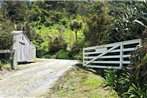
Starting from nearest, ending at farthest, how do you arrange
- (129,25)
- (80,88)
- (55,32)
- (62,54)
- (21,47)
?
1. (80,88)
2. (129,25)
3. (21,47)
4. (62,54)
5. (55,32)

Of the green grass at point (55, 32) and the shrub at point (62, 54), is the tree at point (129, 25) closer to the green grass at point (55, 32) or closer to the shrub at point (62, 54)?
the shrub at point (62, 54)

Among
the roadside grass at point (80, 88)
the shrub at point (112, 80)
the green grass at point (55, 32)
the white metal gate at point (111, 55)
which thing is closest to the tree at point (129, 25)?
the white metal gate at point (111, 55)

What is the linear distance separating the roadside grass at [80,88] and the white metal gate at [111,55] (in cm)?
119

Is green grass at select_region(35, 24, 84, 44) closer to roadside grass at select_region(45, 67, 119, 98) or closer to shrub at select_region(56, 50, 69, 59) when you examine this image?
shrub at select_region(56, 50, 69, 59)

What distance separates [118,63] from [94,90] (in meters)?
3.00

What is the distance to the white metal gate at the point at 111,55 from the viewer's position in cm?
1338

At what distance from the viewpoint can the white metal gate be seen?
43.9ft

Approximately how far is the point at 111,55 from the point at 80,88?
3604mm

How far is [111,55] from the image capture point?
1504 centimetres

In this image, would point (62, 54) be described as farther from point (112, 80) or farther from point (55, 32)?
point (112, 80)

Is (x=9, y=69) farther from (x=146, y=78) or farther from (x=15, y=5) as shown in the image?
(x=15, y=5)

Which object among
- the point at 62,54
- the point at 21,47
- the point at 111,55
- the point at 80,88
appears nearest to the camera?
the point at 80,88

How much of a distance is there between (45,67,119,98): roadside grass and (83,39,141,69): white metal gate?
1.19 meters

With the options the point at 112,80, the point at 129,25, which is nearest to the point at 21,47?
the point at 129,25
